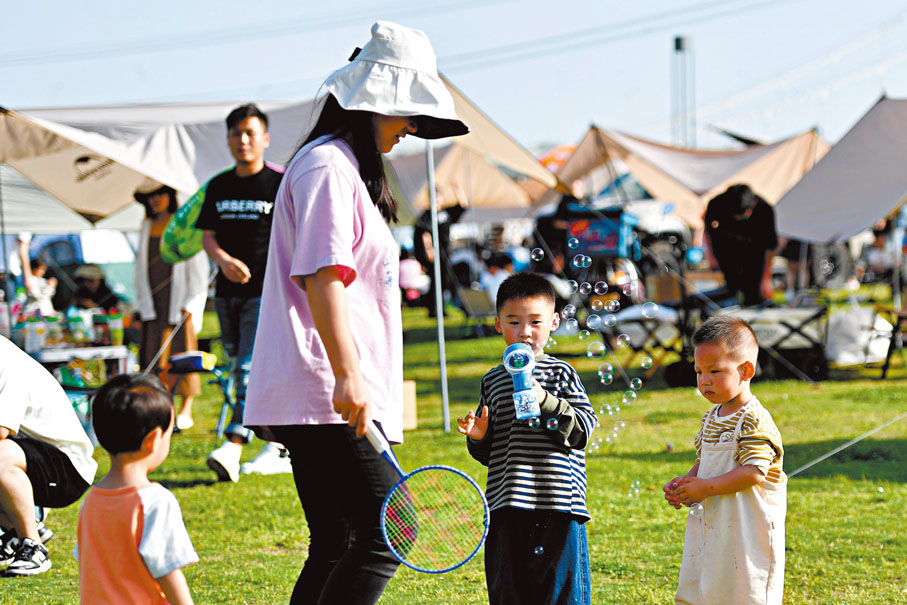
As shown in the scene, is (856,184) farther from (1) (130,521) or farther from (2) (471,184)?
(2) (471,184)

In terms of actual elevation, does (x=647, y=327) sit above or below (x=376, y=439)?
below

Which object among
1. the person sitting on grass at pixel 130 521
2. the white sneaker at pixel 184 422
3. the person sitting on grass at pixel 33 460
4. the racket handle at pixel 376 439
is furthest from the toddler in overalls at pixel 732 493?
the white sneaker at pixel 184 422

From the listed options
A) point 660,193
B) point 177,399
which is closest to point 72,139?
point 177,399

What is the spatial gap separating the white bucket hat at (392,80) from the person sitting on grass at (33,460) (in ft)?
6.90

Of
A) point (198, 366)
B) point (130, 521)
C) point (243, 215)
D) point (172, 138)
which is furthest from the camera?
point (172, 138)

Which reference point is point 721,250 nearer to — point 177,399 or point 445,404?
point 445,404

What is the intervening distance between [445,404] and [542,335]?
15.4 ft

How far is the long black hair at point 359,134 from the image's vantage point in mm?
2729

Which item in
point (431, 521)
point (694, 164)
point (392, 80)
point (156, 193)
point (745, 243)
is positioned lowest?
point (431, 521)

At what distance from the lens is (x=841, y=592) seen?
3.82m

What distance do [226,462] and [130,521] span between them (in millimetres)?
3700

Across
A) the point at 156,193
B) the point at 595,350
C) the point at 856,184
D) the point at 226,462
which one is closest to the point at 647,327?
the point at 856,184

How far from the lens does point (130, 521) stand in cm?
244

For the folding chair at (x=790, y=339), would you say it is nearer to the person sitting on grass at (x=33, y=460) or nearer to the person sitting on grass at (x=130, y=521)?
the person sitting on grass at (x=33, y=460)
